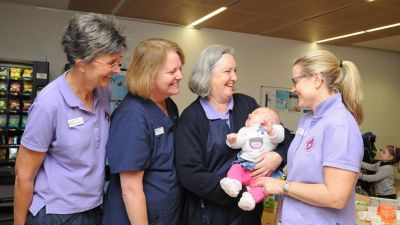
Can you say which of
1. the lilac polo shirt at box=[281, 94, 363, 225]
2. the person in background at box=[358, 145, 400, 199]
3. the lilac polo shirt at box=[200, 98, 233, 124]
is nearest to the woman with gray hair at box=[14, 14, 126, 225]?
the lilac polo shirt at box=[200, 98, 233, 124]

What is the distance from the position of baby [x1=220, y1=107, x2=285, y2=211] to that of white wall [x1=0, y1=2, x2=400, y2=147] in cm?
152

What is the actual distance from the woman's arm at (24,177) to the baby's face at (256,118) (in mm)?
992

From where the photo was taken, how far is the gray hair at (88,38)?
1.41 meters

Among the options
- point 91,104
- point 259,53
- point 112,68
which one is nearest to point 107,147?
point 91,104

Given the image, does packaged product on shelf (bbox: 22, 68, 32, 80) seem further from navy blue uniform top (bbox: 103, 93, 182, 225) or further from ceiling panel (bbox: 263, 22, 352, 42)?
ceiling panel (bbox: 263, 22, 352, 42)

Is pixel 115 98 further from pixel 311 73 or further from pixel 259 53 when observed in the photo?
pixel 311 73

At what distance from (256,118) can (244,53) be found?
4.63 m

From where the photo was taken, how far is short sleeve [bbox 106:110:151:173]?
1484 millimetres

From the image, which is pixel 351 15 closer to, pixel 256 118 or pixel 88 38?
pixel 256 118

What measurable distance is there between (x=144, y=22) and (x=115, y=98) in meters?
1.42

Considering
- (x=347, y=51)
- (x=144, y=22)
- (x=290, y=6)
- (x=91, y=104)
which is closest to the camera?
(x=91, y=104)

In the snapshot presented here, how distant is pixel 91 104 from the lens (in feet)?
5.26

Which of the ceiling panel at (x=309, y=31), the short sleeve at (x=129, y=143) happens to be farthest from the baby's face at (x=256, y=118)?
the ceiling panel at (x=309, y=31)

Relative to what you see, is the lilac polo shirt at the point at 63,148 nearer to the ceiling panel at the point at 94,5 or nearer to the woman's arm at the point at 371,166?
the ceiling panel at the point at 94,5
